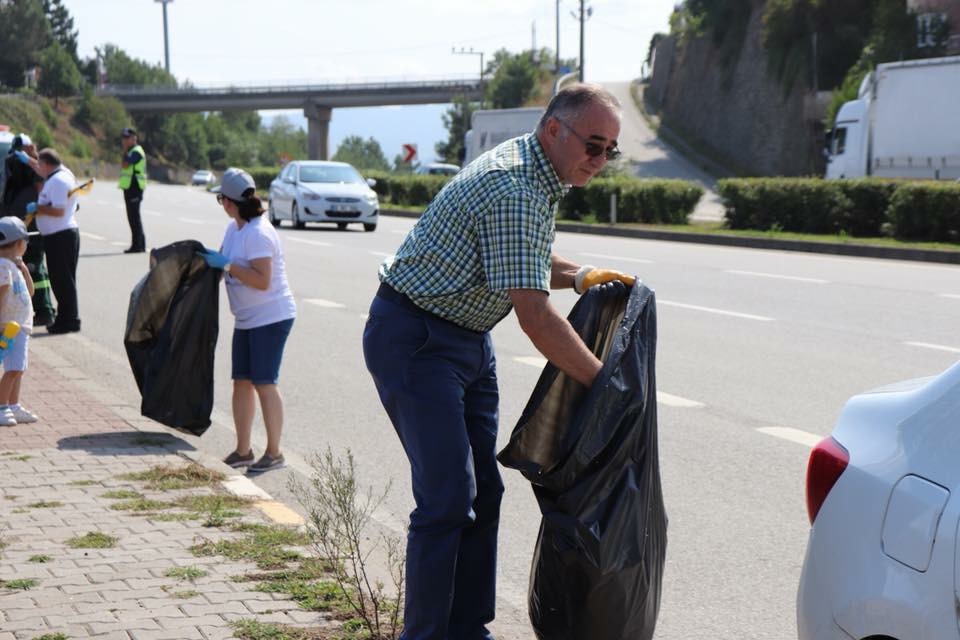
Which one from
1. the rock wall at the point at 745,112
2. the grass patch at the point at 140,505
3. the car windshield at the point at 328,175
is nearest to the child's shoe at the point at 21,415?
the grass patch at the point at 140,505

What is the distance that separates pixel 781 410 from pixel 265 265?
3.42 meters

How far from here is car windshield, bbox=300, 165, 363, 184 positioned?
29562mm

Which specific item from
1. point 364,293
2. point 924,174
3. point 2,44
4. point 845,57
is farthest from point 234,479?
point 2,44

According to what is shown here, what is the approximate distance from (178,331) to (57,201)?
5142mm

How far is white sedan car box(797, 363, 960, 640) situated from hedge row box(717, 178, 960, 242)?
20.1 metres

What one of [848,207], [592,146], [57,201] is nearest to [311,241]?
[848,207]

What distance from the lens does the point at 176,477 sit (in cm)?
646

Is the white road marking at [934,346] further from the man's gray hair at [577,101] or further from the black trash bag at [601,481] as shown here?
the man's gray hair at [577,101]

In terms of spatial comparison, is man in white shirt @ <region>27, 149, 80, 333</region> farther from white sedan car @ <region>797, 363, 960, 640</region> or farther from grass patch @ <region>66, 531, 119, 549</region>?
white sedan car @ <region>797, 363, 960, 640</region>

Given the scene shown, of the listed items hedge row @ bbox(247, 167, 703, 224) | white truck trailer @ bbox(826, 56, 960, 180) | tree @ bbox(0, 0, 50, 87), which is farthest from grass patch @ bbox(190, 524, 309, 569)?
tree @ bbox(0, 0, 50, 87)

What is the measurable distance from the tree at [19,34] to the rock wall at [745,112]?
87.5m

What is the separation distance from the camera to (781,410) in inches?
335

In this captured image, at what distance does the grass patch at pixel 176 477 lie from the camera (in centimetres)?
630

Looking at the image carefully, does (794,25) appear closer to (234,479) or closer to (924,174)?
(924,174)
